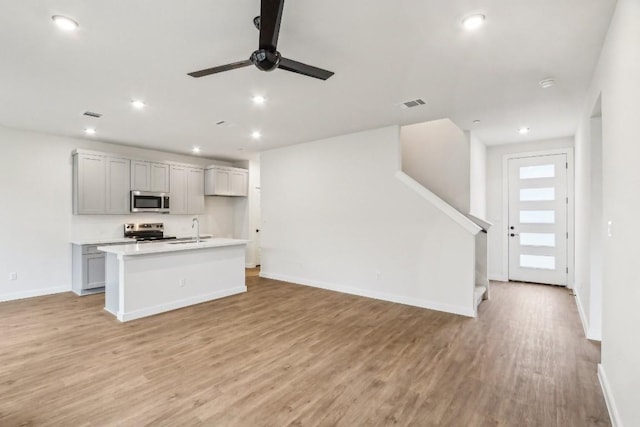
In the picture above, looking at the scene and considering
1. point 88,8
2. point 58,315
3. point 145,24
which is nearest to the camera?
point 88,8

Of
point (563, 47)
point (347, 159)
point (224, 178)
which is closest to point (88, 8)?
point (563, 47)

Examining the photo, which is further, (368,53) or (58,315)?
(58,315)

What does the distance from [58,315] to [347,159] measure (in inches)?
191

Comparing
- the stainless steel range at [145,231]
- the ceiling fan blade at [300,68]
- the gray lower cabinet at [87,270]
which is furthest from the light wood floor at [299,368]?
the ceiling fan blade at [300,68]

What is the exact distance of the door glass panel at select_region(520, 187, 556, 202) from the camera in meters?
5.95

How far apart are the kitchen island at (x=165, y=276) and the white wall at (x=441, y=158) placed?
11.6 ft

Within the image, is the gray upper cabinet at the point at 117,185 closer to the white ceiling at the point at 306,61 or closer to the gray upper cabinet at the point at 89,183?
the gray upper cabinet at the point at 89,183

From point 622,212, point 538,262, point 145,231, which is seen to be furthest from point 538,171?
point 145,231

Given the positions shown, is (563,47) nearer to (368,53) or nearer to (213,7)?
(368,53)

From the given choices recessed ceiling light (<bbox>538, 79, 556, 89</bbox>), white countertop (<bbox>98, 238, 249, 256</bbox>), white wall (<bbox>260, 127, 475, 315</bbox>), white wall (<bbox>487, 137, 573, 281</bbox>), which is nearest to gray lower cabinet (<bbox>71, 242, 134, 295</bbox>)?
white countertop (<bbox>98, 238, 249, 256</bbox>)

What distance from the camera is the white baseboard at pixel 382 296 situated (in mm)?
4348

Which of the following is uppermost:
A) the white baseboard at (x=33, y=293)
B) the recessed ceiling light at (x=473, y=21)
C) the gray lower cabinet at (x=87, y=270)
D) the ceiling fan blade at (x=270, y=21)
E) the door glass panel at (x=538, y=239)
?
the recessed ceiling light at (x=473, y=21)

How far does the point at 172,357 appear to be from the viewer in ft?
10.1

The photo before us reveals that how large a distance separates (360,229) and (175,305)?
3.08 metres
